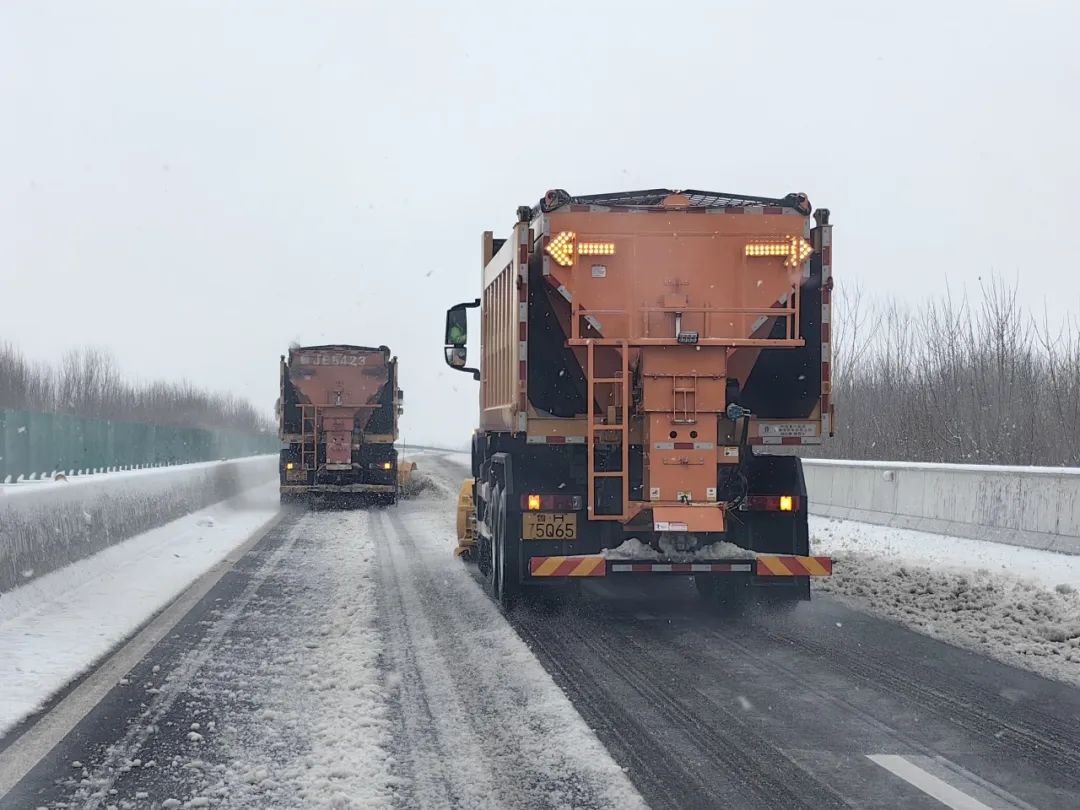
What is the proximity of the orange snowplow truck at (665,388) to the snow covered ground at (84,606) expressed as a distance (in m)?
3.36

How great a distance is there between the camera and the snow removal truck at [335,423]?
25.4 m

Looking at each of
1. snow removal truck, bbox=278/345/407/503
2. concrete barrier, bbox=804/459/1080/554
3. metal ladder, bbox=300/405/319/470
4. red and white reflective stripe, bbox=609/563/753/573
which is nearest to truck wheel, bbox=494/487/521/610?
red and white reflective stripe, bbox=609/563/753/573

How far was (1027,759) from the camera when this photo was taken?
5551mm

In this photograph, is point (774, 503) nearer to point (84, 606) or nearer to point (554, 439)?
point (554, 439)

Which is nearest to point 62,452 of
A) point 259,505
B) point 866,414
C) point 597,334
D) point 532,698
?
point 259,505

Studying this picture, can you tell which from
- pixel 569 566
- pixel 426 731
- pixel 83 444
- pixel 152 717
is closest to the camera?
pixel 426 731

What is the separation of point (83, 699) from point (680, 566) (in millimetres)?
4614

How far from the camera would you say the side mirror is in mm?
13523

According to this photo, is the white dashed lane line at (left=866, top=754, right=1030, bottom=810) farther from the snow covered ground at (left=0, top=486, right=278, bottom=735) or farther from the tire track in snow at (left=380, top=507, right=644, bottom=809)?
the snow covered ground at (left=0, top=486, right=278, bottom=735)

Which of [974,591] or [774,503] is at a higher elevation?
[774,503]

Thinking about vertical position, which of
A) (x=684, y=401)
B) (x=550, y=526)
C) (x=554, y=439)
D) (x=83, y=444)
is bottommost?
(x=550, y=526)

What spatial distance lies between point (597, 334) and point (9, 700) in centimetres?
511

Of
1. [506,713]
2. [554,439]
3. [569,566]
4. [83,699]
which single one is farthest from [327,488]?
[506,713]

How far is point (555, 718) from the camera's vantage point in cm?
626
